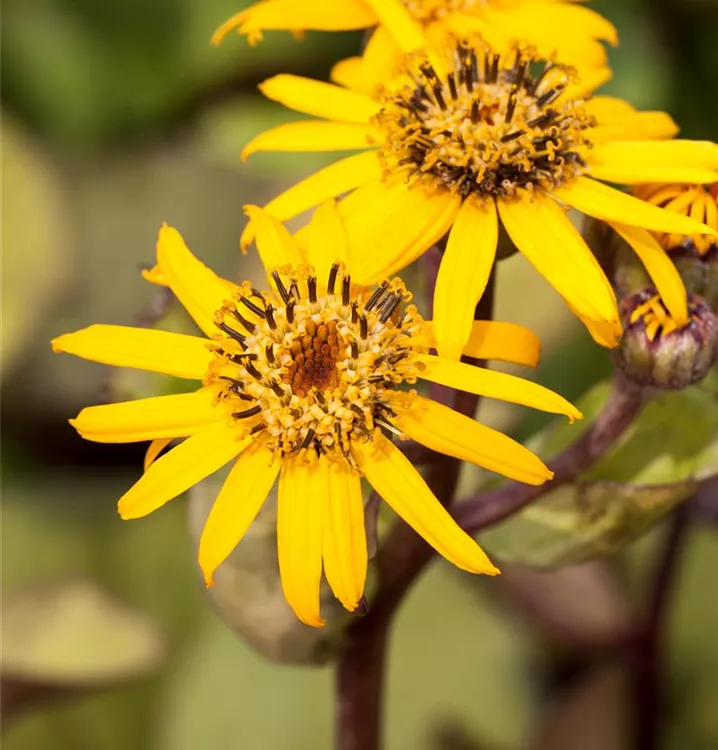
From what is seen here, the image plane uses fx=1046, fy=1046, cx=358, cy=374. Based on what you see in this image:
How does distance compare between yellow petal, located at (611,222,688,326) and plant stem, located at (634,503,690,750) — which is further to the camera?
plant stem, located at (634,503,690,750)

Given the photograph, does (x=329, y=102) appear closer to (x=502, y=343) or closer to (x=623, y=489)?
(x=502, y=343)

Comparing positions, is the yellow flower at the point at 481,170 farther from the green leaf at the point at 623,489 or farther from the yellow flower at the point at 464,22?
the green leaf at the point at 623,489

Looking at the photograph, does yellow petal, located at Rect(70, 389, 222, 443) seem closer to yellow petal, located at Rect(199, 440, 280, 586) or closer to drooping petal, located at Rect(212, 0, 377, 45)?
yellow petal, located at Rect(199, 440, 280, 586)

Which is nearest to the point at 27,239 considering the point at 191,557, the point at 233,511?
the point at 191,557

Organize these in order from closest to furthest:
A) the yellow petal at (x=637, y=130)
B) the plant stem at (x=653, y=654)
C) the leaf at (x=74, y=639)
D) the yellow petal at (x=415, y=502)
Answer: the yellow petal at (x=415, y=502) < the yellow petal at (x=637, y=130) < the leaf at (x=74, y=639) < the plant stem at (x=653, y=654)

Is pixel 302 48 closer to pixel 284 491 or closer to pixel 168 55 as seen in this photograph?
pixel 168 55

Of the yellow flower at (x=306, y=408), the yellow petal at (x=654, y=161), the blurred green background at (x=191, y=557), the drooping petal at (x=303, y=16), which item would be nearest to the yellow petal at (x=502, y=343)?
the yellow flower at (x=306, y=408)

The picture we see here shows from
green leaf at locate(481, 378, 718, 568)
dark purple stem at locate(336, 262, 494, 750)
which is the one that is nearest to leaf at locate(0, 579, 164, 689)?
dark purple stem at locate(336, 262, 494, 750)
